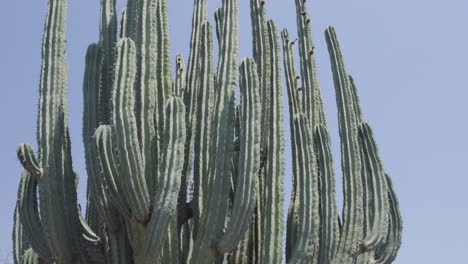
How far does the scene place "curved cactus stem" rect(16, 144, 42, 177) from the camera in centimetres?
597

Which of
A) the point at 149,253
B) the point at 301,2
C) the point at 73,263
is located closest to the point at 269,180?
the point at 149,253

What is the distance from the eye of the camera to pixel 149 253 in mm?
5242

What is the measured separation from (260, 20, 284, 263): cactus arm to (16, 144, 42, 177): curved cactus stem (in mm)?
1990

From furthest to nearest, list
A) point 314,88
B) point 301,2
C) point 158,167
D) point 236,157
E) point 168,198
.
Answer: point 301,2 < point 314,88 < point 236,157 < point 158,167 < point 168,198

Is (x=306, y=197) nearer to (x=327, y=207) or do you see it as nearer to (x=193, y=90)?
(x=327, y=207)

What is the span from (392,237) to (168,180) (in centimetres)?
308

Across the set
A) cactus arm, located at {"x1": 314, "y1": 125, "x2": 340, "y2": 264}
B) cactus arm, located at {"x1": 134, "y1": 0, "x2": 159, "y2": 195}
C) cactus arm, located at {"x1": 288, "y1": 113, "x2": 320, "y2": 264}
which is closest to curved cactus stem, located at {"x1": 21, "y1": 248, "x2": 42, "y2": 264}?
cactus arm, located at {"x1": 134, "y1": 0, "x2": 159, "y2": 195}

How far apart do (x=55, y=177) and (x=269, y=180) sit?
1838 millimetres

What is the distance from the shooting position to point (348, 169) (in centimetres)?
663

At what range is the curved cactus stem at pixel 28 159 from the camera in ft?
19.6

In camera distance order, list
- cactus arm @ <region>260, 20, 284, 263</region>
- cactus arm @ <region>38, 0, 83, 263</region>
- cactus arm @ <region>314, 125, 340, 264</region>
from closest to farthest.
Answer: cactus arm @ <region>260, 20, 284, 263</region> → cactus arm @ <region>38, 0, 83, 263</region> → cactus arm @ <region>314, 125, 340, 264</region>

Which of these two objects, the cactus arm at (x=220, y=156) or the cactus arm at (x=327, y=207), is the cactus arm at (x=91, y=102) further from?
the cactus arm at (x=327, y=207)

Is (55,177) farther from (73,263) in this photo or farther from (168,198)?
(168,198)

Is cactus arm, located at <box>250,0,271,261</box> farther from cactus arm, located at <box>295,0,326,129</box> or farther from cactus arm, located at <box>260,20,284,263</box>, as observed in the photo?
cactus arm, located at <box>295,0,326,129</box>
